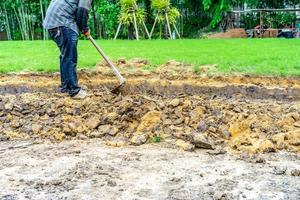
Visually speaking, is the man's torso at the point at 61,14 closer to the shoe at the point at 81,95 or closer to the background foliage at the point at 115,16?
the shoe at the point at 81,95

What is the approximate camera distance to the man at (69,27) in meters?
6.91

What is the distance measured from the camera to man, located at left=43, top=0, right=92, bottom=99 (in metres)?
6.91

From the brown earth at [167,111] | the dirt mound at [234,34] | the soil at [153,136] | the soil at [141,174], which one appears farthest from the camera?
the dirt mound at [234,34]

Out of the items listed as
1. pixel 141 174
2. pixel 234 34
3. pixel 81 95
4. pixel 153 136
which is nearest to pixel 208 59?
pixel 81 95

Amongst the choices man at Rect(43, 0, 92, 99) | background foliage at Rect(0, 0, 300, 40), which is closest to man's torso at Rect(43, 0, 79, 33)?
man at Rect(43, 0, 92, 99)

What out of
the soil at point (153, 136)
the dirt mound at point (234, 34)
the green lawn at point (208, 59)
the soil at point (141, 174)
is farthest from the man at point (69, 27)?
the dirt mound at point (234, 34)

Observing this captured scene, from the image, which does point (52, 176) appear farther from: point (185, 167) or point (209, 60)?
point (209, 60)

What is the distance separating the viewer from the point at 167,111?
6.37 meters

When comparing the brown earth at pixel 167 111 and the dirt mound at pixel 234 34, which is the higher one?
the dirt mound at pixel 234 34

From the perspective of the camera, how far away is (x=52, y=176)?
4637 millimetres

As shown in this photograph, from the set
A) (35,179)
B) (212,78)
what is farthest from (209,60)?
(35,179)

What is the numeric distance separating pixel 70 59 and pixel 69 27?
43 centimetres

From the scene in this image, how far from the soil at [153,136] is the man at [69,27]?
0.94 feet

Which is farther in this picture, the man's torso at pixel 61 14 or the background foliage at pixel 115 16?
the background foliage at pixel 115 16
